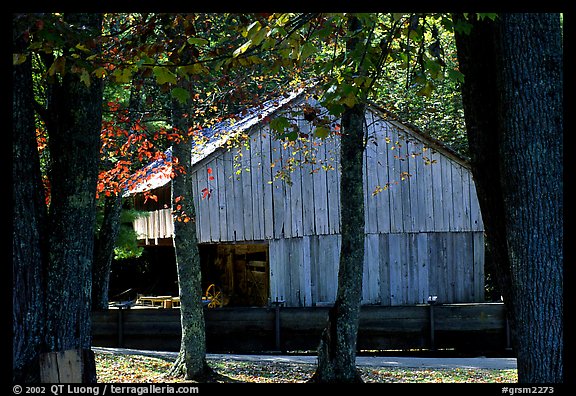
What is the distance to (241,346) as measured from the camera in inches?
800

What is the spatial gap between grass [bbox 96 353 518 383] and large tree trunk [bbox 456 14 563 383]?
7.83 metres

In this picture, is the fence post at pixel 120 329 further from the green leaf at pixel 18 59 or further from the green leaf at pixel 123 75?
the green leaf at pixel 18 59

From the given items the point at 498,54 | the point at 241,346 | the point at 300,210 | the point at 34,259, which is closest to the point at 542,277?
the point at 498,54

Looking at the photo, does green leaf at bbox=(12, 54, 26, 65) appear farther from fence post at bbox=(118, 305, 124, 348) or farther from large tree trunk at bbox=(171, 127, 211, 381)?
fence post at bbox=(118, 305, 124, 348)

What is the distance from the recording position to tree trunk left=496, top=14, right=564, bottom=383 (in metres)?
7.11

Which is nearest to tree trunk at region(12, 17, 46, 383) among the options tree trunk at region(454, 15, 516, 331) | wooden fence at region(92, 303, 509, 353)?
tree trunk at region(454, 15, 516, 331)

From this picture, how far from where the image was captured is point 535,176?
7113 mm

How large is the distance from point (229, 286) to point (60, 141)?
21.4 m

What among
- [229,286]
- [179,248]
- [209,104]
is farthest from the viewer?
[229,286]

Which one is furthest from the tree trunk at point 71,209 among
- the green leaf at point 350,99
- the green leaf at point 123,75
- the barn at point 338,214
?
the barn at point 338,214

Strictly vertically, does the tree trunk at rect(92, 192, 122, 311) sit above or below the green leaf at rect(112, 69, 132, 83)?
below

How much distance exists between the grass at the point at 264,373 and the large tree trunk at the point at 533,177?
25.7 ft
